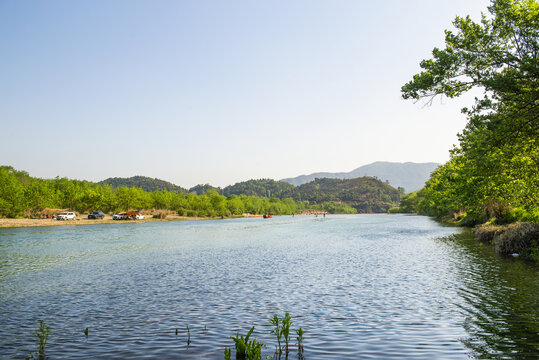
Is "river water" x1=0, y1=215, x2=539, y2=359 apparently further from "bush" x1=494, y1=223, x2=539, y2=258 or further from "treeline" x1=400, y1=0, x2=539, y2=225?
"treeline" x1=400, y1=0, x2=539, y2=225

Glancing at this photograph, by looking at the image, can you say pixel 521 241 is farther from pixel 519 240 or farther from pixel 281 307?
pixel 281 307

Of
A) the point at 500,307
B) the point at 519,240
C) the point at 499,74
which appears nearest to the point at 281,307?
the point at 500,307

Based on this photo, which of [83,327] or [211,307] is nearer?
[83,327]

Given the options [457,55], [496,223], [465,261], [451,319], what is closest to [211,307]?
[451,319]

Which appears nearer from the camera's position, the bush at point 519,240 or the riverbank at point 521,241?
the riverbank at point 521,241

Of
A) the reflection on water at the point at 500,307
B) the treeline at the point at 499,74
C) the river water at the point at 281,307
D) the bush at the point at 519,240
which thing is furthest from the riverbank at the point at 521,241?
the treeline at the point at 499,74

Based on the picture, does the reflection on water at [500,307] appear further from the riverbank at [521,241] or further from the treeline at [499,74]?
the treeline at [499,74]

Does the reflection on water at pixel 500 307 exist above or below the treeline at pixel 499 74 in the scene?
below

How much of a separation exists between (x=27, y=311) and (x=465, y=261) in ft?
113

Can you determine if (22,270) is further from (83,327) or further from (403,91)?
(403,91)

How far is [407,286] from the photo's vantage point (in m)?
24.2

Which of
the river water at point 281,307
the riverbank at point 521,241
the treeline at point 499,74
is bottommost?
the river water at point 281,307

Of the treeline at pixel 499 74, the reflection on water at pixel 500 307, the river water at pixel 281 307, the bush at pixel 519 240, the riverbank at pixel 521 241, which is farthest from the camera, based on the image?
the bush at pixel 519 240

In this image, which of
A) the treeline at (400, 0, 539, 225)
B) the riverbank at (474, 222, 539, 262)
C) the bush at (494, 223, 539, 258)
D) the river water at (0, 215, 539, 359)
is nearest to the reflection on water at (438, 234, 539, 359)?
the river water at (0, 215, 539, 359)
